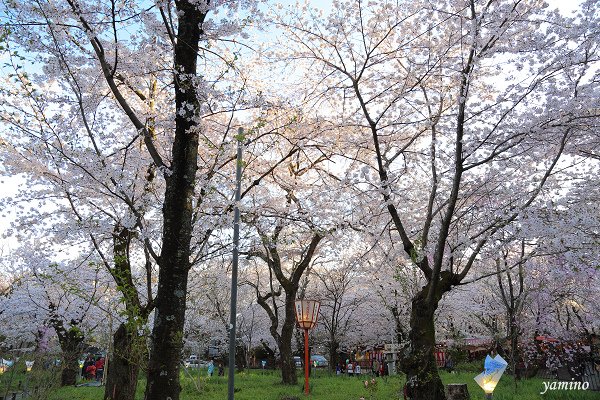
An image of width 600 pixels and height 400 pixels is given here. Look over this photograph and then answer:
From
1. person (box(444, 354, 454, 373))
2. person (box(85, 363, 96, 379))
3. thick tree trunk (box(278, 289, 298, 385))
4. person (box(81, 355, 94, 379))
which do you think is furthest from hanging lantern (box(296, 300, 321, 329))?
person (box(81, 355, 94, 379))

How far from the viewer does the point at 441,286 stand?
7.07 m

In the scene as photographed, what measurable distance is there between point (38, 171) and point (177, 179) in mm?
6019

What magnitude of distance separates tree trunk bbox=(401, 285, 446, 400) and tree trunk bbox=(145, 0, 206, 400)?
3940mm

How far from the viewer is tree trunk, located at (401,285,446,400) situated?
6461 mm

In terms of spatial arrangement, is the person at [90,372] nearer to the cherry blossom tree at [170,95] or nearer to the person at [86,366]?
the person at [86,366]

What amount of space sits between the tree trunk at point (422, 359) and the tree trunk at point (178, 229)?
3940 millimetres

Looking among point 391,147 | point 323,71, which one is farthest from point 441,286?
point 323,71

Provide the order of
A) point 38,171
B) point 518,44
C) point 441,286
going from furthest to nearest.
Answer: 1. point 38,171
2. point 441,286
3. point 518,44

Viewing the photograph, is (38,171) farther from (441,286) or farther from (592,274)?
(592,274)

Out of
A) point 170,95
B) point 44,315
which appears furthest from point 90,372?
point 170,95

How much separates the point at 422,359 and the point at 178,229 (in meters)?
4.42

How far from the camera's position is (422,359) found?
6625mm

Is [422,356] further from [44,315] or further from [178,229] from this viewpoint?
[44,315]

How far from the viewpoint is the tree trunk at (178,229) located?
155 inches
